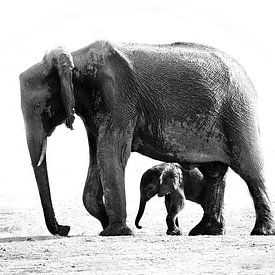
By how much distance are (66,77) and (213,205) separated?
2.69 meters

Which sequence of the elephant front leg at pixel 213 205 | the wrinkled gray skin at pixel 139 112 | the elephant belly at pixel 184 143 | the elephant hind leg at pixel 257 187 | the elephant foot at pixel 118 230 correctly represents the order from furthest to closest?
the elephant front leg at pixel 213 205
the elephant hind leg at pixel 257 187
the elephant belly at pixel 184 143
the wrinkled gray skin at pixel 139 112
the elephant foot at pixel 118 230

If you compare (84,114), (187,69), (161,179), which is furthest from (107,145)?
(161,179)

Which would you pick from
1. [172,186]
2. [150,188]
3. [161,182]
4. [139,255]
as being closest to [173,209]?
[172,186]

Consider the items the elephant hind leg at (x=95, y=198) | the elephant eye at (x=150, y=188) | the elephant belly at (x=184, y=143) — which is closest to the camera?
the elephant belly at (x=184, y=143)

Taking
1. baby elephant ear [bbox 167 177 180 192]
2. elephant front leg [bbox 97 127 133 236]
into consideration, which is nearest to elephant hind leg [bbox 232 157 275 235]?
elephant front leg [bbox 97 127 133 236]

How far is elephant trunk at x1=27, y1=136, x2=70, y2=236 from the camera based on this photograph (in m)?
11.3

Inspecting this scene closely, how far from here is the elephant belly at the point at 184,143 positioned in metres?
11.5

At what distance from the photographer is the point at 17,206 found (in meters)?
20.5

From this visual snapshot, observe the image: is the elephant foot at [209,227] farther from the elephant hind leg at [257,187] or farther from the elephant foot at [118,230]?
the elephant foot at [118,230]

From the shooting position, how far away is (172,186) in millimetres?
15180

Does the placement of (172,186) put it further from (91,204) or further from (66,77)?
(66,77)

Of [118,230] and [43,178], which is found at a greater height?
[43,178]

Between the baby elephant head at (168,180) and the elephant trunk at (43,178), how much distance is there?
398 centimetres

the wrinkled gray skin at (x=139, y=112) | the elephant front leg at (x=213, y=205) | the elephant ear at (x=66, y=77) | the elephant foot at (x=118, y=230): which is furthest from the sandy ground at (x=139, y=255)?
the elephant front leg at (x=213, y=205)
